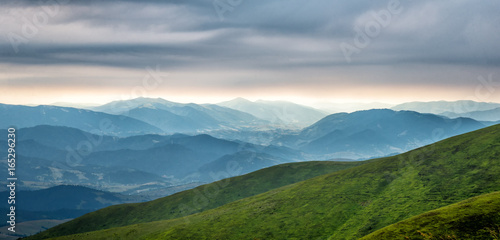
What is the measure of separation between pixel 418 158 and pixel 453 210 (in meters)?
81.1

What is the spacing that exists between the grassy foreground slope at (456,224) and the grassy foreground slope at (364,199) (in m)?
28.4

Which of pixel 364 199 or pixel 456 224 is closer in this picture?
pixel 456 224

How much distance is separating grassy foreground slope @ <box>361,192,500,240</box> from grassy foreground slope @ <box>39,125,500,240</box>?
28.4 metres

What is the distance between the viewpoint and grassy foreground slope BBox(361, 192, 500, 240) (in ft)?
177

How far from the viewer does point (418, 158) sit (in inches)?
5546

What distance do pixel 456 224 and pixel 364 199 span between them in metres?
61.1

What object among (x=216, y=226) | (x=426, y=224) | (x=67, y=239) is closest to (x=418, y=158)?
(x=216, y=226)

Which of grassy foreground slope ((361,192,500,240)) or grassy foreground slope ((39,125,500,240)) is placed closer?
grassy foreground slope ((361,192,500,240))

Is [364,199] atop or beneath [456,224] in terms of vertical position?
Answer: atop

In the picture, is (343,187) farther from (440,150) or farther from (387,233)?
(387,233)

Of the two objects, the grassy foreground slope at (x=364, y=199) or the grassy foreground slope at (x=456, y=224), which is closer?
the grassy foreground slope at (x=456, y=224)

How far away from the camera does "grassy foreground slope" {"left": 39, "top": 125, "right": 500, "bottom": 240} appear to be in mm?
99875

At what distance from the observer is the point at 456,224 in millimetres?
58000

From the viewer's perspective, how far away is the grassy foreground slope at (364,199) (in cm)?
9988
